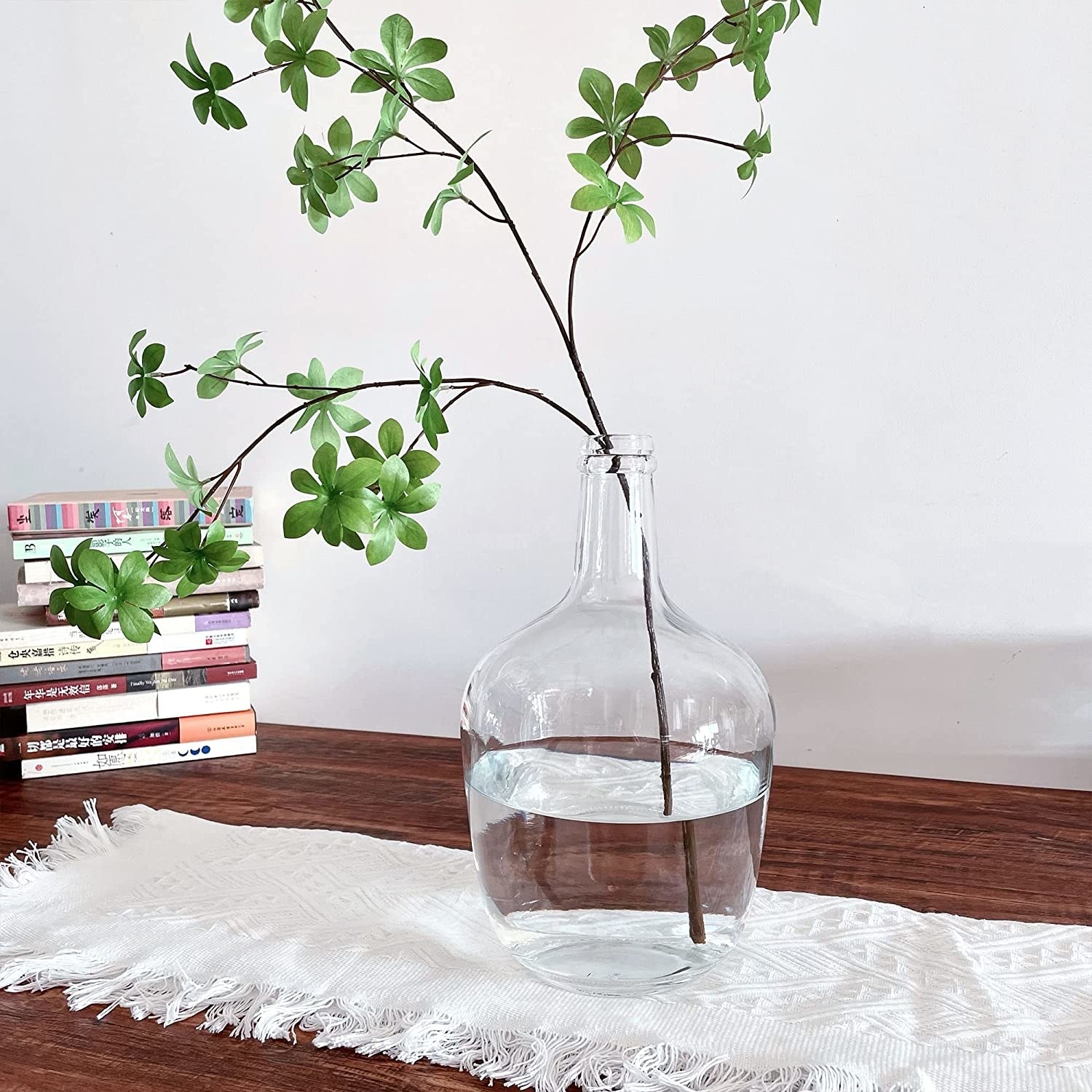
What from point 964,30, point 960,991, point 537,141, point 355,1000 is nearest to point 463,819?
point 355,1000

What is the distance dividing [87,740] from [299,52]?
32.8 inches

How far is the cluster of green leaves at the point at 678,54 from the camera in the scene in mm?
588

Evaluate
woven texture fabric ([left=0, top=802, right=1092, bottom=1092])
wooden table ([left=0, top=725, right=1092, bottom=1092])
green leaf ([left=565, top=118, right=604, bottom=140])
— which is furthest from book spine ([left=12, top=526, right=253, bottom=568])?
green leaf ([left=565, top=118, right=604, bottom=140])

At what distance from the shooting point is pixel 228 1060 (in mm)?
613

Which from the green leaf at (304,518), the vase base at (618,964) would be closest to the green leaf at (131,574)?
the green leaf at (304,518)

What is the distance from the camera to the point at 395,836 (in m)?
0.96

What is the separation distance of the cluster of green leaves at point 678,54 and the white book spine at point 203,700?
2.76ft

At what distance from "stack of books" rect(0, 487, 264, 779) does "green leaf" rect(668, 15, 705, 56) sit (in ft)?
2.49

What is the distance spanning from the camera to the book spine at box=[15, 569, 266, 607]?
1.17 meters

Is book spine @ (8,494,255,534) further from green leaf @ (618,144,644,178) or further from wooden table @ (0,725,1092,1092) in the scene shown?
green leaf @ (618,144,644,178)

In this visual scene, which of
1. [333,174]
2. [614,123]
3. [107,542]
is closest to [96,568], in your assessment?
[333,174]

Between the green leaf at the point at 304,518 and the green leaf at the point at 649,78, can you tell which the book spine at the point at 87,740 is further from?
the green leaf at the point at 649,78

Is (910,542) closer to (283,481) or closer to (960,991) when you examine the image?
(960,991)

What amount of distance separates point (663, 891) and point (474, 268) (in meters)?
0.84
